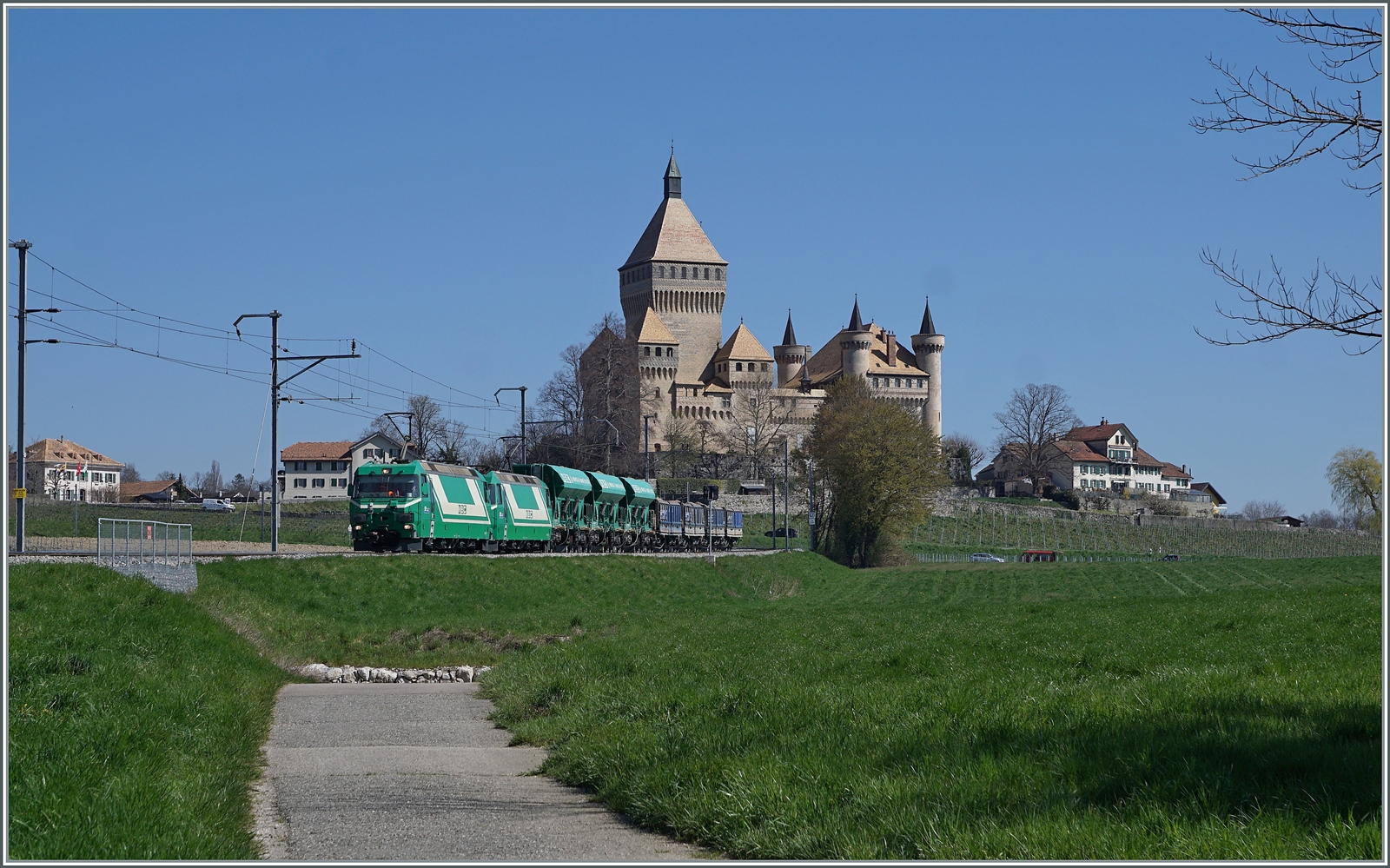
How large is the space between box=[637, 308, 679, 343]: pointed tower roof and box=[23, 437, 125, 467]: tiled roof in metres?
65.7

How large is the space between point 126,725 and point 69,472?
149m

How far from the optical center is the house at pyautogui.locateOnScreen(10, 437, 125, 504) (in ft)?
445

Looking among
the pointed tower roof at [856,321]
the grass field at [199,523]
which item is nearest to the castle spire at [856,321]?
the pointed tower roof at [856,321]

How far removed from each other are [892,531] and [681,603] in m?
40.0

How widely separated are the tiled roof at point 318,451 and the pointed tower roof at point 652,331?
127ft

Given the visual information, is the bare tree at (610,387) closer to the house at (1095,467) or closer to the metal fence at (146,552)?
the house at (1095,467)

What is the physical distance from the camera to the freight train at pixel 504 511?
136 feet

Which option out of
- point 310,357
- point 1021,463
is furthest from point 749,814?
point 1021,463

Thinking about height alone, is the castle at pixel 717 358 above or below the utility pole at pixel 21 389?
above

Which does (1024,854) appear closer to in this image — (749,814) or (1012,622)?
(749,814)

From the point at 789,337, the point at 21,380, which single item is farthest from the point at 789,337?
the point at 21,380

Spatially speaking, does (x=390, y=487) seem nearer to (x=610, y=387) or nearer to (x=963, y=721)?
(x=963, y=721)

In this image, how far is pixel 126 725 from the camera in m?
10.7

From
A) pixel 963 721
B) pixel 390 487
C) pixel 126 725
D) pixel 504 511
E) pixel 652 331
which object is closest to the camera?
pixel 963 721
